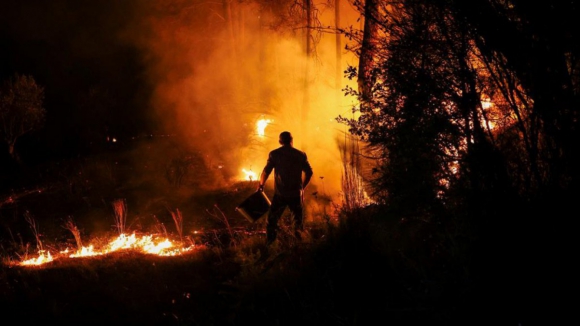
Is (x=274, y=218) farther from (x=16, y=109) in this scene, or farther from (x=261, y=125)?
(x=16, y=109)

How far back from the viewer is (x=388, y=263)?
14.5 feet

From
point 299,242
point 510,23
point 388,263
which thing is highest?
point 510,23

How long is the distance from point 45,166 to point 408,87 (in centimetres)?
1698

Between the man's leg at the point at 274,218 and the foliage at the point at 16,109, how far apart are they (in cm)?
1447

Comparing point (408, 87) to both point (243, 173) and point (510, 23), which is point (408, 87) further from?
point (243, 173)

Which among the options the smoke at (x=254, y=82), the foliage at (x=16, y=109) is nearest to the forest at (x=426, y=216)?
the smoke at (x=254, y=82)

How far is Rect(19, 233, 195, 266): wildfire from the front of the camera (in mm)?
6766

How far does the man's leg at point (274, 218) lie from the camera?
6.75m

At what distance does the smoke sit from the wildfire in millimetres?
5935

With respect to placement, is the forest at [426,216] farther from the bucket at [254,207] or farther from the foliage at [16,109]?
the foliage at [16,109]

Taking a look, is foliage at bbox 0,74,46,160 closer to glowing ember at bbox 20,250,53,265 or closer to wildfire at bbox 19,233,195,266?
wildfire at bbox 19,233,195,266

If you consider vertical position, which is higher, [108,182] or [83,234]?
[108,182]

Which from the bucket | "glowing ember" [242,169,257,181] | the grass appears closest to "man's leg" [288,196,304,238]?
the bucket

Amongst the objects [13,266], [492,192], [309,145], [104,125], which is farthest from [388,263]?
[104,125]
